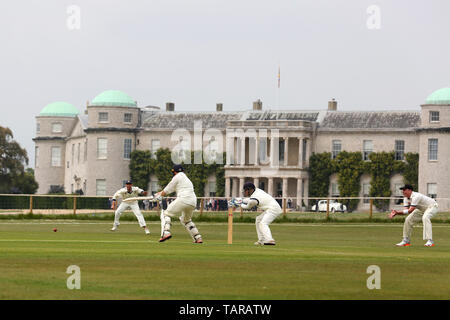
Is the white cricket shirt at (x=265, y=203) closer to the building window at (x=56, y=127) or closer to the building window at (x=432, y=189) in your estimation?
the building window at (x=432, y=189)

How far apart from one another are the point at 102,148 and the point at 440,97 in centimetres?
3181

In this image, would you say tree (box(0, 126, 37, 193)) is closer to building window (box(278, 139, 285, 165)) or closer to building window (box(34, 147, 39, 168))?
building window (box(34, 147, 39, 168))

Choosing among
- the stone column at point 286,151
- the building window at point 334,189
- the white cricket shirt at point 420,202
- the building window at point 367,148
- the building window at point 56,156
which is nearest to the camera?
the white cricket shirt at point 420,202

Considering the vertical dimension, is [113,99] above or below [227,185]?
above

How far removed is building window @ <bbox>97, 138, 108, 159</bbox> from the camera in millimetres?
102312

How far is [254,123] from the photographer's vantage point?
3821 inches

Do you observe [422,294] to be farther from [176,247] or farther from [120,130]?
[120,130]

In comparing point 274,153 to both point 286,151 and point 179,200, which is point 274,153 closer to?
point 286,151

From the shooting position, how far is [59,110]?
376 ft

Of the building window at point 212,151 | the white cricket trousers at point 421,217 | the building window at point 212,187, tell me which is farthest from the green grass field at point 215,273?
the building window at point 212,187

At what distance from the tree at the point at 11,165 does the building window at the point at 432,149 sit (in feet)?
128

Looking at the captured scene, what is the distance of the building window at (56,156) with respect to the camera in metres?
114

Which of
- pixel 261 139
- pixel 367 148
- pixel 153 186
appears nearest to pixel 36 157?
pixel 153 186

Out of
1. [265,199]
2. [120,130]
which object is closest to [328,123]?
[120,130]
